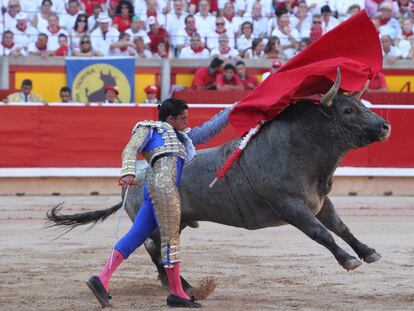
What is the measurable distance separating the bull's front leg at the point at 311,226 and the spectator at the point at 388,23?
8.71m

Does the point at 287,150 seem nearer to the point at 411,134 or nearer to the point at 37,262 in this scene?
the point at 37,262

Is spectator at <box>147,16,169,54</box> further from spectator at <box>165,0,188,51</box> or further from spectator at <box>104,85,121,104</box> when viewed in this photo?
spectator at <box>104,85,121,104</box>

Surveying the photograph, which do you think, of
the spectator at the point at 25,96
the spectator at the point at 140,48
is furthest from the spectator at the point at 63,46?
the spectator at the point at 140,48

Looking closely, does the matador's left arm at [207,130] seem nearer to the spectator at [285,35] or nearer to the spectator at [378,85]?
the spectator at [378,85]

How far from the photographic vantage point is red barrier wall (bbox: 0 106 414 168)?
12656 mm

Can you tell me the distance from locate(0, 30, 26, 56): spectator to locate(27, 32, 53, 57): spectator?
124 mm

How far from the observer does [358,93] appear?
6254 mm

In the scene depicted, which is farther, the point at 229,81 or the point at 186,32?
the point at 186,32

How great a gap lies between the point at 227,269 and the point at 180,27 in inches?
267

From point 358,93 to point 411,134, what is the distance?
279 inches

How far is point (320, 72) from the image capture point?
241 inches

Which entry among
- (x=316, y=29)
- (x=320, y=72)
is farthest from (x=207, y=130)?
(x=316, y=29)

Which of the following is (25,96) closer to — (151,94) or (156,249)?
(151,94)

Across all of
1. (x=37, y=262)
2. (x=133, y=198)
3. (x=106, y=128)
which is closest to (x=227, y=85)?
(x=106, y=128)
